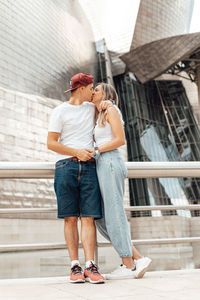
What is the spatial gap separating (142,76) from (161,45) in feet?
10.1

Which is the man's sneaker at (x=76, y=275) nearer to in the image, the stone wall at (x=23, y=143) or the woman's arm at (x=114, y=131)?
the woman's arm at (x=114, y=131)

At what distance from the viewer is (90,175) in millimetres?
2527

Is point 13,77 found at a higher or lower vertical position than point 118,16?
lower

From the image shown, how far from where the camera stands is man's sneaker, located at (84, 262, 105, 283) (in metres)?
2.16

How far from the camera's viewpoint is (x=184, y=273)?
8.25ft

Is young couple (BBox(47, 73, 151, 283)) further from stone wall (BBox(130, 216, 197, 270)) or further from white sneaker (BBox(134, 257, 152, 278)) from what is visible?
stone wall (BBox(130, 216, 197, 270))

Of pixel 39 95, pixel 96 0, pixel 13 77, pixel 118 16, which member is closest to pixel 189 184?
pixel 39 95

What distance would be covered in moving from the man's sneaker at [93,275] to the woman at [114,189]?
6.5 inches

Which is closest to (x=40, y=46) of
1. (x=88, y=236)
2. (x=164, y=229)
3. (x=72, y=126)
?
(x=164, y=229)

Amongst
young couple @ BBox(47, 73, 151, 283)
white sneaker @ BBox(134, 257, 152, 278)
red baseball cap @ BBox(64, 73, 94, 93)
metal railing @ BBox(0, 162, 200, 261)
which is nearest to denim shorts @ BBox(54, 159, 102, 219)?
young couple @ BBox(47, 73, 151, 283)

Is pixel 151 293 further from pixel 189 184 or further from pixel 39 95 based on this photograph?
pixel 189 184

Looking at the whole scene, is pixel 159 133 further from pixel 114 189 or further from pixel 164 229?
pixel 114 189

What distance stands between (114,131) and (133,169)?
0.40 meters

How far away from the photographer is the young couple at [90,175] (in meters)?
2.41
